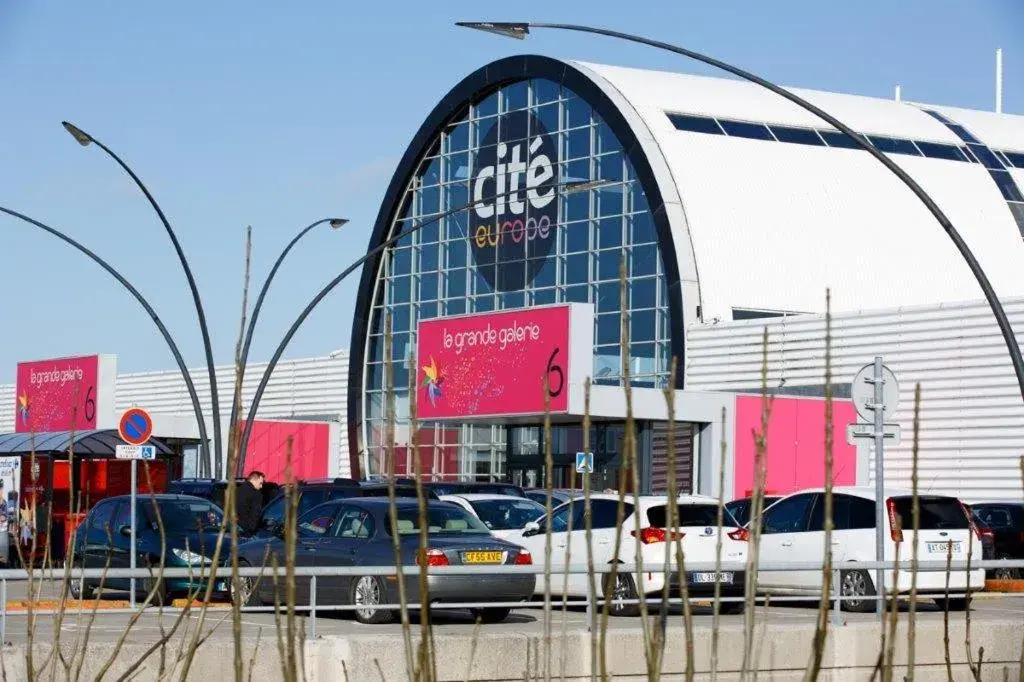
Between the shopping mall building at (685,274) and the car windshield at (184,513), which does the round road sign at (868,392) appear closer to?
the car windshield at (184,513)

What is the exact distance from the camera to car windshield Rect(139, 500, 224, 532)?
22.5m

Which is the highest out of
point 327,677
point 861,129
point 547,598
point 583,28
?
point 861,129

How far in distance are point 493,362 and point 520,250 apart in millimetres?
9389

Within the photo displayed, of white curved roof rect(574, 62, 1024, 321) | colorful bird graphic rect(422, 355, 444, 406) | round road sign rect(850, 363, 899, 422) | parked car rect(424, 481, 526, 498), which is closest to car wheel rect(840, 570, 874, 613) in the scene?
round road sign rect(850, 363, 899, 422)

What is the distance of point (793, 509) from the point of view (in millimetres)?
21359

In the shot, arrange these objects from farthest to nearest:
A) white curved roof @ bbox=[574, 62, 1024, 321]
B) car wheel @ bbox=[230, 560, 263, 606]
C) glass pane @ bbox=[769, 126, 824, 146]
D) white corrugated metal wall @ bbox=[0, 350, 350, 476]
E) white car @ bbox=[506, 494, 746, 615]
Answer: white corrugated metal wall @ bbox=[0, 350, 350, 476] → glass pane @ bbox=[769, 126, 824, 146] → white curved roof @ bbox=[574, 62, 1024, 321] → white car @ bbox=[506, 494, 746, 615] → car wheel @ bbox=[230, 560, 263, 606]

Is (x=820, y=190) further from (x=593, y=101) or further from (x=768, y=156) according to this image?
(x=593, y=101)

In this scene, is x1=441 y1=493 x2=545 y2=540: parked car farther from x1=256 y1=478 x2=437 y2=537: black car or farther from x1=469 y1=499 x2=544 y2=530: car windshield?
x1=256 y1=478 x2=437 y2=537: black car

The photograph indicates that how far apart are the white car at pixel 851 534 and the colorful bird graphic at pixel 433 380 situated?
2247 cm

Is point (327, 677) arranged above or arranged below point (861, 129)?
below

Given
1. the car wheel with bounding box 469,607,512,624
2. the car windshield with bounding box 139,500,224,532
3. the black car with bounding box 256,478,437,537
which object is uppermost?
the black car with bounding box 256,478,437,537

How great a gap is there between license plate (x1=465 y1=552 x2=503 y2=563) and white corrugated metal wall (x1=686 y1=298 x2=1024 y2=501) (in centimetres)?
1881

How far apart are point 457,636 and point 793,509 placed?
27.2ft

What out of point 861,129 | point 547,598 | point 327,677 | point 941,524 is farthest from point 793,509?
point 861,129
